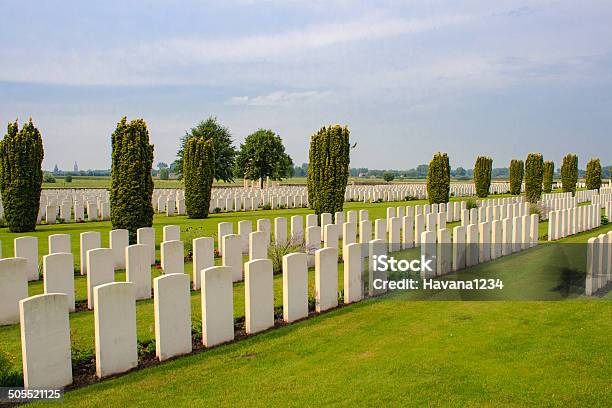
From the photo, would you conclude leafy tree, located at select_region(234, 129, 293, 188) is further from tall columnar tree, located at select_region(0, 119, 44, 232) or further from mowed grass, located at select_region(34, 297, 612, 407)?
mowed grass, located at select_region(34, 297, 612, 407)

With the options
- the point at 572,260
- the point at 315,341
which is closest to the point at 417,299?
the point at 315,341

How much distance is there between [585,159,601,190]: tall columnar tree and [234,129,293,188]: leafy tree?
27904 millimetres

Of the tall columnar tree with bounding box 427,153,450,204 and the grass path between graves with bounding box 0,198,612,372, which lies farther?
the tall columnar tree with bounding box 427,153,450,204

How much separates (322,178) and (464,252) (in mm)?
7174

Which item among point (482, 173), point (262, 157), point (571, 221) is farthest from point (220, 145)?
point (571, 221)

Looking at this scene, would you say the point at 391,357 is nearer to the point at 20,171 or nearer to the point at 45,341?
the point at 45,341

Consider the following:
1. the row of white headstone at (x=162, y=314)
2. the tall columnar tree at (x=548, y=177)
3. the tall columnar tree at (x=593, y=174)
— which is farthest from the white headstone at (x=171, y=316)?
the tall columnar tree at (x=593, y=174)

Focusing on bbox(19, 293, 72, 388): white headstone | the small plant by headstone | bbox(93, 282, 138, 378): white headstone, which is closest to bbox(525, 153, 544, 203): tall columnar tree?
the small plant by headstone

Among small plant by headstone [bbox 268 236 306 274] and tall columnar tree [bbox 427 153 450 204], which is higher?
tall columnar tree [bbox 427 153 450 204]

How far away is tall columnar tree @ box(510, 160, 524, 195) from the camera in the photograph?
1633 inches

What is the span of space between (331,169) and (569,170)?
109 feet

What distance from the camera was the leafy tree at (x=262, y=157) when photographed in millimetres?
48844

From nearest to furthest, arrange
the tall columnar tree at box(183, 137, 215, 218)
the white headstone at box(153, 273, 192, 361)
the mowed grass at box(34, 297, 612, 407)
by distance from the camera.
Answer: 1. the mowed grass at box(34, 297, 612, 407)
2. the white headstone at box(153, 273, 192, 361)
3. the tall columnar tree at box(183, 137, 215, 218)

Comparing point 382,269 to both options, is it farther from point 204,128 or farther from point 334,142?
point 204,128
